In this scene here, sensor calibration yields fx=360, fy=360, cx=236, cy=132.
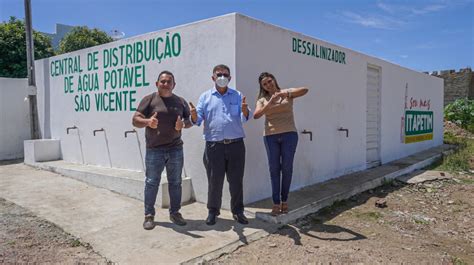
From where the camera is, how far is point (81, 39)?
55.5ft

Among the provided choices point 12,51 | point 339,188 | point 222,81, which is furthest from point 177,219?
point 12,51

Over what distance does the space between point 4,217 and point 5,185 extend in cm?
198

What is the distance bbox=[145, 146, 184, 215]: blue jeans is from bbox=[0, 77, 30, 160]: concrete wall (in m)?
6.18

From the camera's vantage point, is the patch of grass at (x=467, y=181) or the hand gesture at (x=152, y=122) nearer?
the hand gesture at (x=152, y=122)

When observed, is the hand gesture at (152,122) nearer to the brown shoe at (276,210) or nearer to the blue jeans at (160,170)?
the blue jeans at (160,170)

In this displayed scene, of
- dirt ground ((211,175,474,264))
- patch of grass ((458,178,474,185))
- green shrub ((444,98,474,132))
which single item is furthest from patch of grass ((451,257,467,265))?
green shrub ((444,98,474,132))

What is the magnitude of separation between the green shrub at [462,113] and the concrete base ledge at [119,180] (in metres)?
17.3

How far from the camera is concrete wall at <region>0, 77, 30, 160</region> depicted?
8.48m

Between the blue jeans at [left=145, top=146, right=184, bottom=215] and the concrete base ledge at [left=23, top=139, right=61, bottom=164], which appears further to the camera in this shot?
the concrete base ledge at [left=23, top=139, right=61, bottom=164]

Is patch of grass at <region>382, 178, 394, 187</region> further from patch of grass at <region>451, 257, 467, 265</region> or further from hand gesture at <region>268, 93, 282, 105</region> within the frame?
hand gesture at <region>268, 93, 282, 105</region>

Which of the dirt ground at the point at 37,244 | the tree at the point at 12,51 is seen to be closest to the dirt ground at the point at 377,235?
the dirt ground at the point at 37,244

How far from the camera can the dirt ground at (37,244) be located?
341 centimetres

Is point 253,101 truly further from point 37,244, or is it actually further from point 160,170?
point 37,244

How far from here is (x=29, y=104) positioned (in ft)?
27.4
